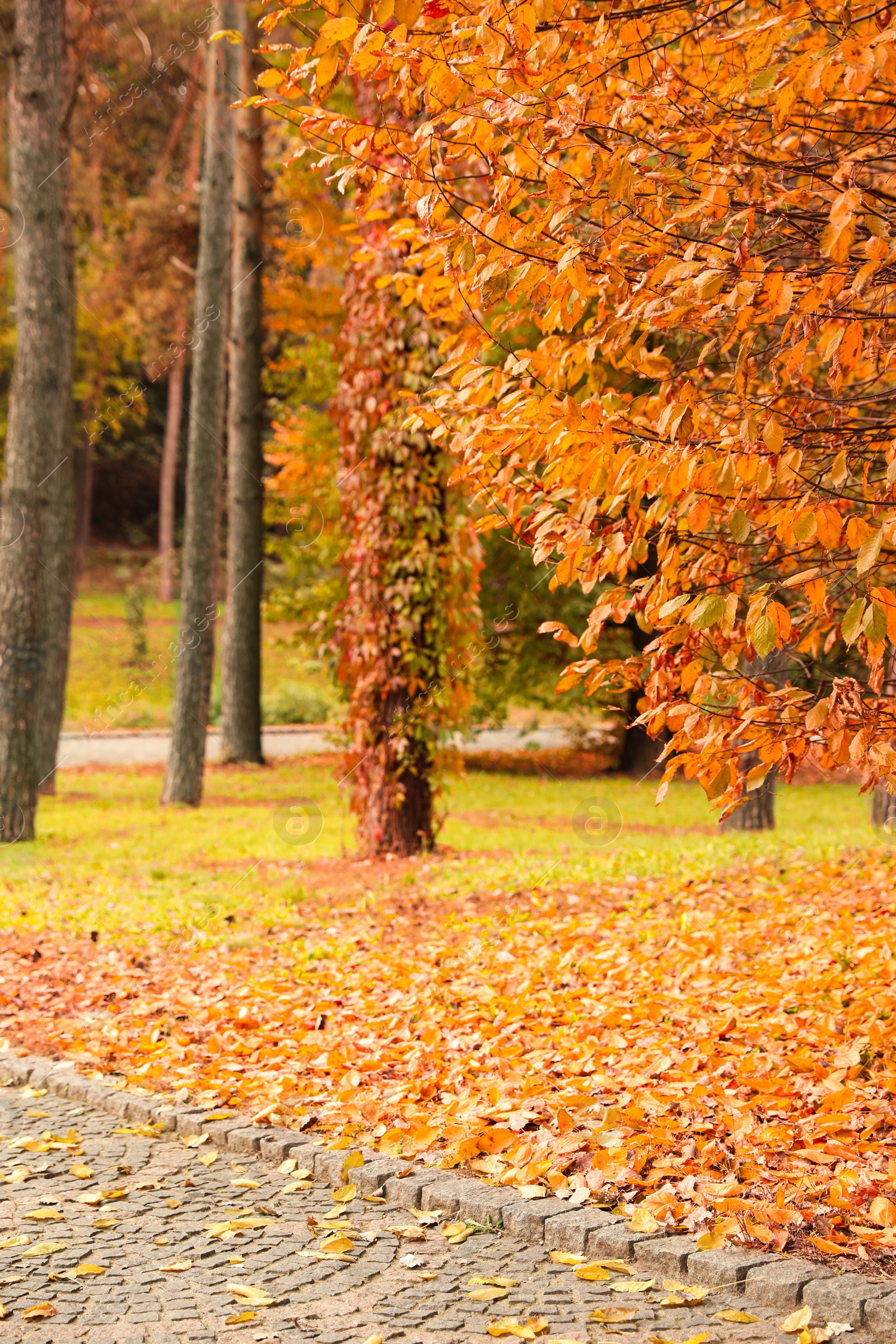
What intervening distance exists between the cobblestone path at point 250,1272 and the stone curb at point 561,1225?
0.05m

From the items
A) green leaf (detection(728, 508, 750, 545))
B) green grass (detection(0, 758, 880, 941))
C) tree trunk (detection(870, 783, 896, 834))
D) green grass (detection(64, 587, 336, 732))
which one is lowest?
green grass (detection(0, 758, 880, 941))

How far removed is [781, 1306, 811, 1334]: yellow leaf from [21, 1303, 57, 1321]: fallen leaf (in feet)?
6.22

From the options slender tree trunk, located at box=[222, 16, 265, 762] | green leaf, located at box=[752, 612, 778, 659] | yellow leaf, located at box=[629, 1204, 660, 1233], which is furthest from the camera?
slender tree trunk, located at box=[222, 16, 265, 762]

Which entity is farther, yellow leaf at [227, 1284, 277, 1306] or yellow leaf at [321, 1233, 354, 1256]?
yellow leaf at [321, 1233, 354, 1256]

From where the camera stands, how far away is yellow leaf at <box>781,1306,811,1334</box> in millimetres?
3178

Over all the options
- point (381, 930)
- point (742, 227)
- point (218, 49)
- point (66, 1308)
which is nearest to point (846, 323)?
point (742, 227)

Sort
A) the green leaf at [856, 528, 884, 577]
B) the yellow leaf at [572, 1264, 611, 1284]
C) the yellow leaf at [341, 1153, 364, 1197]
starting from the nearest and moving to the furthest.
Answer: the green leaf at [856, 528, 884, 577] < the yellow leaf at [572, 1264, 611, 1284] < the yellow leaf at [341, 1153, 364, 1197]

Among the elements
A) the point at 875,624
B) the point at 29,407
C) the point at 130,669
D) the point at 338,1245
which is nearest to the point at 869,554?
the point at 875,624

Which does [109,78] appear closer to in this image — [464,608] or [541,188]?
[464,608]

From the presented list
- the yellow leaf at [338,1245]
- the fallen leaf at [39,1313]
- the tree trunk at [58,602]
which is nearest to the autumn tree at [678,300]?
the yellow leaf at [338,1245]

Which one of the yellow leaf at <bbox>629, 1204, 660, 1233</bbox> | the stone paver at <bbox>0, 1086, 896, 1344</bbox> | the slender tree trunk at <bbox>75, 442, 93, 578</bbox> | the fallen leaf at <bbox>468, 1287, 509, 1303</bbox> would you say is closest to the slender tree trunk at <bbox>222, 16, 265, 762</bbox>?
the stone paver at <bbox>0, 1086, 896, 1344</bbox>

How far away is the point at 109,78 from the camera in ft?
93.5

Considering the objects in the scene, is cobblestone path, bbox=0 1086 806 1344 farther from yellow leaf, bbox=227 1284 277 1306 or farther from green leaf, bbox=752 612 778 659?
green leaf, bbox=752 612 778 659

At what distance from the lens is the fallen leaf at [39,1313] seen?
332 cm
